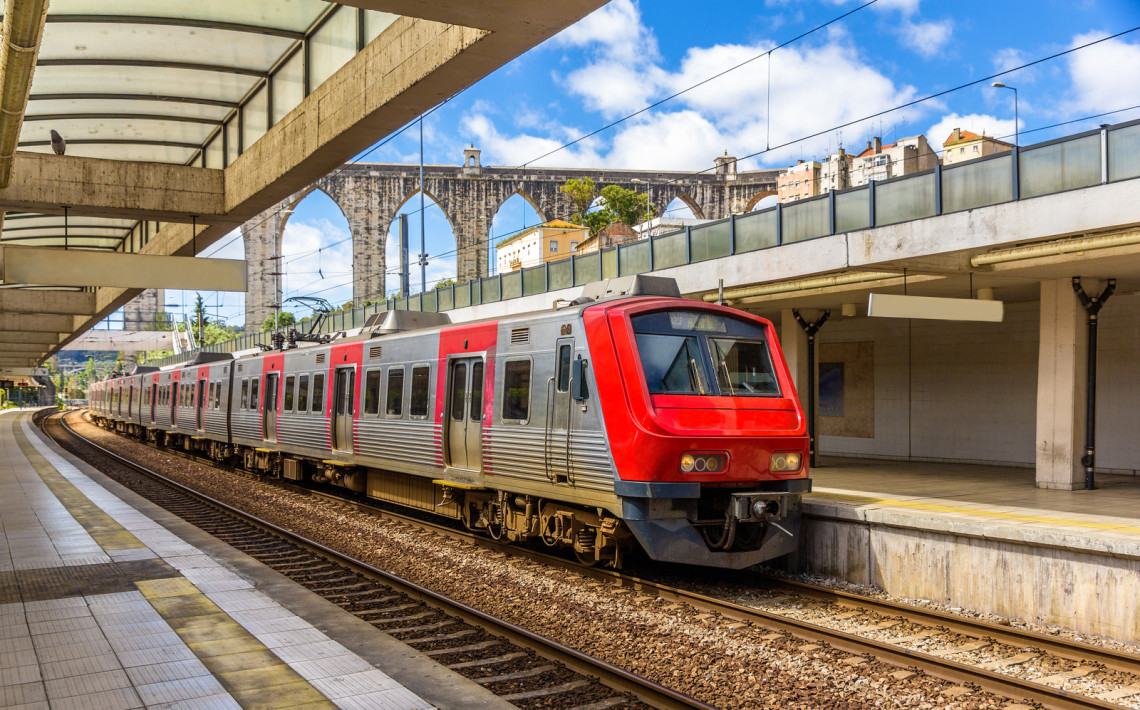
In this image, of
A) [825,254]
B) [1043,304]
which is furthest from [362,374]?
[1043,304]

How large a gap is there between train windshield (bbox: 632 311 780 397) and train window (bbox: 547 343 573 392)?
0.98 metres

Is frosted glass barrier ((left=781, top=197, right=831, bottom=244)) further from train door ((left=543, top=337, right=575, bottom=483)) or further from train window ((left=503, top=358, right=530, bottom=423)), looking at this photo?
train door ((left=543, top=337, right=575, bottom=483))

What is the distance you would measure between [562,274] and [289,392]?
7489mm

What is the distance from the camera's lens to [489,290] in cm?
2697

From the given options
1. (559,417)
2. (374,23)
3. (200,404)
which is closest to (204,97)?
(374,23)

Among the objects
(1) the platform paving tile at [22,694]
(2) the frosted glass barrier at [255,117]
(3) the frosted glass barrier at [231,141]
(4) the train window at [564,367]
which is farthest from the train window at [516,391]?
(3) the frosted glass barrier at [231,141]

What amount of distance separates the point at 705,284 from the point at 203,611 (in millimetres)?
11686

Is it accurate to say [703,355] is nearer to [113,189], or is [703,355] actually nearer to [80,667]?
[80,667]

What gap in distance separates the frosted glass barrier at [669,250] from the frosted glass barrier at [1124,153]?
27.1 feet

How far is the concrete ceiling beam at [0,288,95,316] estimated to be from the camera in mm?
31641

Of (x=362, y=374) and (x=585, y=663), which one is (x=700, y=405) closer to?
(x=585, y=663)

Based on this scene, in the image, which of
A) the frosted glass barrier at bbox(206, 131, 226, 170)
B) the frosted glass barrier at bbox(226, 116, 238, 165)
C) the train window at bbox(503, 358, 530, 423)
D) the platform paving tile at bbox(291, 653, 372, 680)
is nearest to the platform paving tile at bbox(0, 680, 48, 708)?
the platform paving tile at bbox(291, 653, 372, 680)

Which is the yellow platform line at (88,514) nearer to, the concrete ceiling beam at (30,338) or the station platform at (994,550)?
the station platform at (994,550)

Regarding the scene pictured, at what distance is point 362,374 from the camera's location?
16.2 meters
